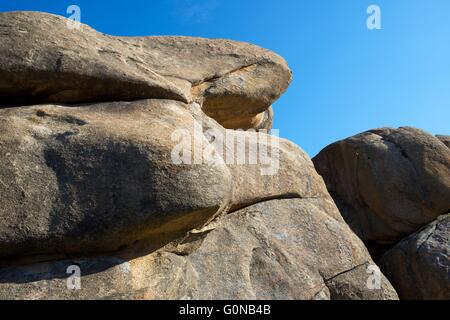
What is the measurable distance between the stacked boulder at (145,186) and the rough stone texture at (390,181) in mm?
3740

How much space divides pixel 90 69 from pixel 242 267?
11.1 feet

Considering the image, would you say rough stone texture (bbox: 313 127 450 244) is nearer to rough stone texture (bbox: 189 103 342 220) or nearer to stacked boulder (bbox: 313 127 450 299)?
stacked boulder (bbox: 313 127 450 299)

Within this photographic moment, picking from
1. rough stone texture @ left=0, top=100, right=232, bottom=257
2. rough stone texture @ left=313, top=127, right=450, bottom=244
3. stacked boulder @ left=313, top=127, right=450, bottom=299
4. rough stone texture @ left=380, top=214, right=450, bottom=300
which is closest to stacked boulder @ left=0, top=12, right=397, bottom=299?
rough stone texture @ left=0, top=100, right=232, bottom=257

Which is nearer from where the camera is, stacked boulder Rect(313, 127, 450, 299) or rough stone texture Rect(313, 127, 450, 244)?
stacked boulder Rect(313, 127, 450, 299)

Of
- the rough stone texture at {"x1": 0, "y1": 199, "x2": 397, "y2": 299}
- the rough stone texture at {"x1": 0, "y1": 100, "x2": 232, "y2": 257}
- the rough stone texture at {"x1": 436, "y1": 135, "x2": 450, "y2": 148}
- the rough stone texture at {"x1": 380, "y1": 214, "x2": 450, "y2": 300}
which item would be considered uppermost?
the rough stone texture at {"x1": 436, "y1": 135, "x2": 450, "y2": 148}

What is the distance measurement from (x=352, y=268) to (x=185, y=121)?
11.5ft

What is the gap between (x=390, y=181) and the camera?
11992mm

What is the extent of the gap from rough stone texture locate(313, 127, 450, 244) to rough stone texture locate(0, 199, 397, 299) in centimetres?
404

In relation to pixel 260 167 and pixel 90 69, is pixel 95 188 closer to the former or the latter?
pixel 90 69

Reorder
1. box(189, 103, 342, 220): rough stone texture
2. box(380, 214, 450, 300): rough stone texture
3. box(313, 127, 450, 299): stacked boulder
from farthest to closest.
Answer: box(313, 127, 450, 299): stacked boulder, box(380, 214, 450, 300): rough stone texture, box(189, 103, 342, 220): rough stone texture

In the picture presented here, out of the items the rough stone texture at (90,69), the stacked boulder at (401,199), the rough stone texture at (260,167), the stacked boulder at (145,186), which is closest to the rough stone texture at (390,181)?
the stacked boulder at (401,199)

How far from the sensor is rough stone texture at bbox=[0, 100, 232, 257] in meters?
5.20
